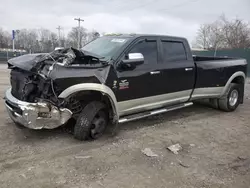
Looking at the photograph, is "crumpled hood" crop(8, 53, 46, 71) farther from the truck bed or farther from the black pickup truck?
the truck bed

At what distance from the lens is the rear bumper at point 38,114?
423 cm

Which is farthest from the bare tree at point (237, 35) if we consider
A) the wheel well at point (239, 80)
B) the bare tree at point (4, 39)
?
the bare tree at point (4, 39)

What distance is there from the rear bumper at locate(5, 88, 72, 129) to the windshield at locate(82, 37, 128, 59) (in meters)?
1.39

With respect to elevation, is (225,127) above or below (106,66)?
below

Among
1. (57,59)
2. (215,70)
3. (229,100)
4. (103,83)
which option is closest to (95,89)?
(103,83)

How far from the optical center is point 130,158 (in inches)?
170

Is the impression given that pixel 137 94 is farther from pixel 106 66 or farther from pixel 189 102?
pixel 189 102

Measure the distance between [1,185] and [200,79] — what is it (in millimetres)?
4953

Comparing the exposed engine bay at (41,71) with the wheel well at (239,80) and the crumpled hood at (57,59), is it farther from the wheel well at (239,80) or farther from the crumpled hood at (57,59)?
the wheel well at (239,80)

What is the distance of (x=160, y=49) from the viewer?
19.3 ft

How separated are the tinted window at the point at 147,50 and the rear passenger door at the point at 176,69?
19cm

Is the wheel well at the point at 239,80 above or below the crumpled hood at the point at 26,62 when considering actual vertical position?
below

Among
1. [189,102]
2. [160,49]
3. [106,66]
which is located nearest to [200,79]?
[189,102]

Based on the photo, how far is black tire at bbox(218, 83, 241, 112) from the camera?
768cm
